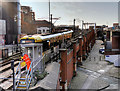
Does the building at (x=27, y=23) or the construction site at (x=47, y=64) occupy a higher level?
the building at (x=27, y=23)

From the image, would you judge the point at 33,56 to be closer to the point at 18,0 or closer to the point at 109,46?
the point at 109,46

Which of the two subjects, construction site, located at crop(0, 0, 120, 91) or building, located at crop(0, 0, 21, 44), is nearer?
construction site, located at crop(0, 0, 120, 91)

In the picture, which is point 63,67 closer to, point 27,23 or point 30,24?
point 27,23

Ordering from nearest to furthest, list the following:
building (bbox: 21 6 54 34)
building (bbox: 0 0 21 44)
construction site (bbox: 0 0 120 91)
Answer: construction site (bbox: 0 0 120 91), building (bbox: 0 0 21 44), building (bbox: 21 6 54 34)

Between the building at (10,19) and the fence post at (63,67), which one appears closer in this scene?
the fence post at (63,67)

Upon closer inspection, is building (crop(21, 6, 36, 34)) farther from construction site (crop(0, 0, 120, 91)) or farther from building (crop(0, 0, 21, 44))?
construction site (crop(0, 0, 120, 91))

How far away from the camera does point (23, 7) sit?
225 ft

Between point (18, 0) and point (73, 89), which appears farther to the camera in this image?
point (18, 0)

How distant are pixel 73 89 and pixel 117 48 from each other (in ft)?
62.7

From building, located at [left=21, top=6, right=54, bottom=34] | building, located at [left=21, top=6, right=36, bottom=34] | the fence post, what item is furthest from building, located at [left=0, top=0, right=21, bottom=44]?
the fence post

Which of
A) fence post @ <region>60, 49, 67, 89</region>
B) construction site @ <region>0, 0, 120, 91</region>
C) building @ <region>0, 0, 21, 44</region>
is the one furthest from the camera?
building @ <region>0, 0, 21, 44</region>

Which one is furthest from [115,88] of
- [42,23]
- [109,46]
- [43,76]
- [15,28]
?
[42,23]

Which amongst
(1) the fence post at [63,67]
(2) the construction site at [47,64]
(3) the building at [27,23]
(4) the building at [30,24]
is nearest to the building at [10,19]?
(2) the construction site at [47,64]

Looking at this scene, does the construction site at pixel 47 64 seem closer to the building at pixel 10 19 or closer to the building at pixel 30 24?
the building at pixel 10 19
